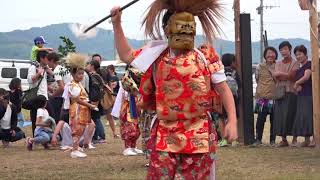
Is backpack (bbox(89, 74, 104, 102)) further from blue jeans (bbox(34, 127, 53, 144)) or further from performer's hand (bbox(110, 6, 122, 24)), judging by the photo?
performer's hand (bbox(110, 6, 122, 24))

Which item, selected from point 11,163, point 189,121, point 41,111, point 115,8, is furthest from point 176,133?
point 41,111

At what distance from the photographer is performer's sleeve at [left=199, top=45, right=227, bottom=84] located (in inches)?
189

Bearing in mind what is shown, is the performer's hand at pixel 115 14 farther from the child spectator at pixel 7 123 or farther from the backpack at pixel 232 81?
the child spectator at pixel 7 123

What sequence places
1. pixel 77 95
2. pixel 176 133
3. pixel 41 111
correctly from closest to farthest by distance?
pixel 176 133
pixel 77 95
pixel 41 111

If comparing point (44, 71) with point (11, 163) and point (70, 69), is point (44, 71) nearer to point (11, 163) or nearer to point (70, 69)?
point (70, 69)

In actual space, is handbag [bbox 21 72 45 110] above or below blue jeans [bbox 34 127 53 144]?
above

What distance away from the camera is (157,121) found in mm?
4859

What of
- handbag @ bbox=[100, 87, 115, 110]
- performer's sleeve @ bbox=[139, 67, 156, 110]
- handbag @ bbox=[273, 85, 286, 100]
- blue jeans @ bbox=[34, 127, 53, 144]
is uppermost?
performer's sleeve @ bbox=[139, 67, 156, 110]

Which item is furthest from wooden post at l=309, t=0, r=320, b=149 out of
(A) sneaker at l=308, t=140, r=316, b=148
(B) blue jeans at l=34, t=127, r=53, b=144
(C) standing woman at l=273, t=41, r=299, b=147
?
(B) blue jeans at l=34, t=127, r=53, b=144

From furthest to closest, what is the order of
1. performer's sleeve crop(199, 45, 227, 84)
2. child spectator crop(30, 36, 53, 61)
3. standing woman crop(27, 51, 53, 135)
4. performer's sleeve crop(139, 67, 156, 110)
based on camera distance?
child spectator crop(30, 36, 53, 61) < standing woman crop(27, 51, 53, 135) < performer's sleeve crop(139, 67, 156, 110) < performer's sleeve crop(199, 45, 227, 84)

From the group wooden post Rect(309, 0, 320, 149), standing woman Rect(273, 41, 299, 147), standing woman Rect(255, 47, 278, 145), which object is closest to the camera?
wooden post Rect(309, 0, 320, 149)

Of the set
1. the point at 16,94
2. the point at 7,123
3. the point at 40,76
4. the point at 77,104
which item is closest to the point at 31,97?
the point at 40,76

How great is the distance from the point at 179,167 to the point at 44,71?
7628 millimetres

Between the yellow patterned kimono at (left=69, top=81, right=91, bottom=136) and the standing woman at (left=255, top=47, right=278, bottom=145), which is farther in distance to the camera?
the standing woman at (left=255, top=47, right=278, bottom=145)
